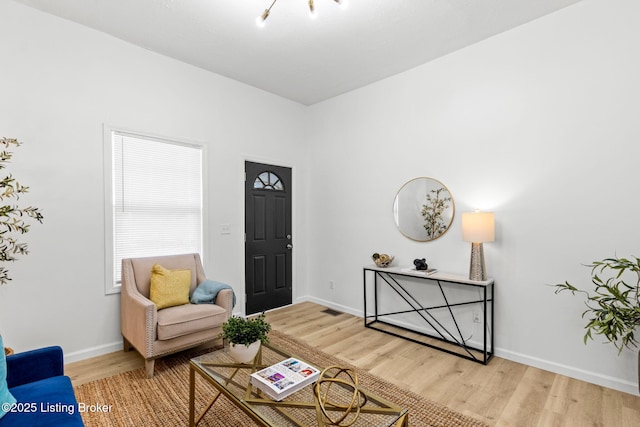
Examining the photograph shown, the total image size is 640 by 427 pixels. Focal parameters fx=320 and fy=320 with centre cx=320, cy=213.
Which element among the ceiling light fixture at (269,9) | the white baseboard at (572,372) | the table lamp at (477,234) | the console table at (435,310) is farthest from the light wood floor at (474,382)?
the ceiling light fixture at (269,9)

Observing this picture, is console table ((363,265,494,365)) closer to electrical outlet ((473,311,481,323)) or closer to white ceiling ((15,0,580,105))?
electrical outlet ((473,311,481,323))

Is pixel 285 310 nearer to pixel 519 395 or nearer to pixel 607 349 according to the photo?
pixel 519 395

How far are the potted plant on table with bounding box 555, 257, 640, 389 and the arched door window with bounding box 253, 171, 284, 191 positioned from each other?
3367 millimetres

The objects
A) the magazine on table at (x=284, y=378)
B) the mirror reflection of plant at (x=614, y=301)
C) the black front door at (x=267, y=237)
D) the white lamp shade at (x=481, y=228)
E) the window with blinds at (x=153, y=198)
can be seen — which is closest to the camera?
the magazine on table at (x=284, y=378)

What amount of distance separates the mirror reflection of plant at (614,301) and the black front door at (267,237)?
10.4 ft

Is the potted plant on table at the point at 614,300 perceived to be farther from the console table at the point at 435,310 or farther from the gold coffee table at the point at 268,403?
the gold coffee table at the point at 268,403

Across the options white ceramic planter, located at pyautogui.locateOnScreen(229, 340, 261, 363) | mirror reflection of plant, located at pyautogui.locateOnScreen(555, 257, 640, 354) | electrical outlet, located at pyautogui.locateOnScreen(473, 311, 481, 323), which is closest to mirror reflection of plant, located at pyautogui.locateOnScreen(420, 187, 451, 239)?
electrical outlet, located at pyautogui.locateOnScreen(473, 311, 481, 323)

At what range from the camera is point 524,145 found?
9.45 ft

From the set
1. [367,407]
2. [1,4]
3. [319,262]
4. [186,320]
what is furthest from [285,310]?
[1,4]

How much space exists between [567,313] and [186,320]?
319 centimetres

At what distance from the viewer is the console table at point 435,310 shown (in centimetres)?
306

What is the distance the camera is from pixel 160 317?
2.70 meters

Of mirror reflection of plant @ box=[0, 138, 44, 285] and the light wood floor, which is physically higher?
mirror reflection of plant @ box=[0, 138, 44, 285]

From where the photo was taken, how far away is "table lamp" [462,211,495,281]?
2.85 metres
